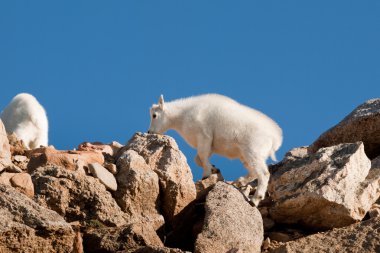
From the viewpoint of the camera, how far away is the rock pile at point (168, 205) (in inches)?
396

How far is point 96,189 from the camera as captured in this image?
11.5 metres

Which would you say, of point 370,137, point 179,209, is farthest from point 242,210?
point 370,137

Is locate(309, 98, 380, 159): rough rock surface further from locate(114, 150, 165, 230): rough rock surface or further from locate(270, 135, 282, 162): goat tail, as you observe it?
locate(114, 150, 165, 230): rough rock surface

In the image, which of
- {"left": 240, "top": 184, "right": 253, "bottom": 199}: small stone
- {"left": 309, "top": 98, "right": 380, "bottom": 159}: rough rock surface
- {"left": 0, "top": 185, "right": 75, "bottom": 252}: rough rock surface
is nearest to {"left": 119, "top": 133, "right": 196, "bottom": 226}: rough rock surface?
{"left": 240, "top": 184, "right": 253, "bottom": 199}: small stone

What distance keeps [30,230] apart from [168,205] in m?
3.03

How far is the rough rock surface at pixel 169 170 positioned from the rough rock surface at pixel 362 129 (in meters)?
3.94

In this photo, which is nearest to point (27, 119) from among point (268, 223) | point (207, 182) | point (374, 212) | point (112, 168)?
point (207, 182)

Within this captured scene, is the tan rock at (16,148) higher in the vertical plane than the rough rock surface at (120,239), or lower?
higher

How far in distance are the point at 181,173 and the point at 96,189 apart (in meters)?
1.57

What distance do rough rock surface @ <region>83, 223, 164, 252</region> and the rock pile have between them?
0.05 feet

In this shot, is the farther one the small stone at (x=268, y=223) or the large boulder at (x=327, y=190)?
the small stone at (x=268, y=223)

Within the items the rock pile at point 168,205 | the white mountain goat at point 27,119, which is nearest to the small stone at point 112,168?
the rock pile at point 168,205

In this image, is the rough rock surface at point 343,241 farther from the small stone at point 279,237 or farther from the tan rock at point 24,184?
the tan rock at point 24,184

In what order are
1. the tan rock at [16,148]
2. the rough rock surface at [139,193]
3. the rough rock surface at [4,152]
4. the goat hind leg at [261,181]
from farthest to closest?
the tan rock at [16,148], the goat hind leg at [261,181], the rough rock surface at [4,152], the rough rock surface at [139,193]
